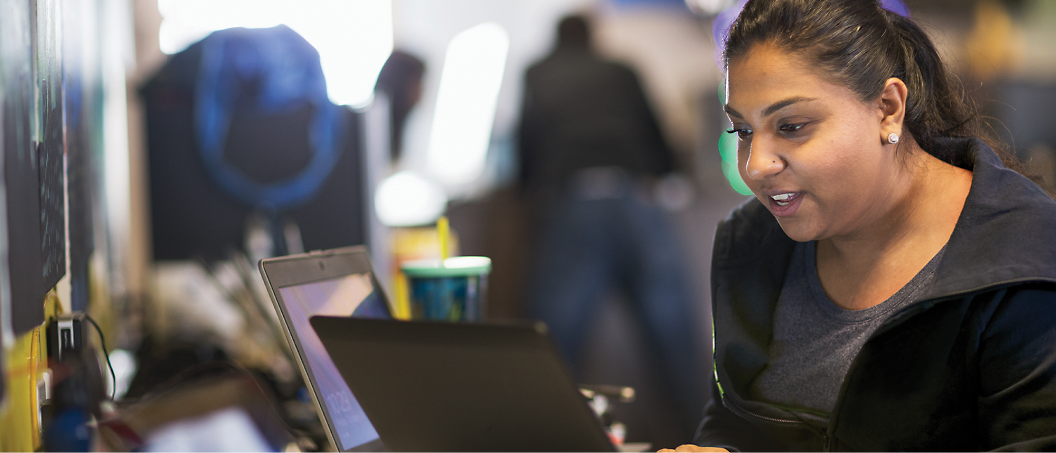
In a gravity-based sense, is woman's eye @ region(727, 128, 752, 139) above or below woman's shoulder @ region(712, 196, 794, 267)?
above

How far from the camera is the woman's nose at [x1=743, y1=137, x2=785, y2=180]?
861mm

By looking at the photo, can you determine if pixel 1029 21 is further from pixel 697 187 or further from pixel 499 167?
pixel 499 167

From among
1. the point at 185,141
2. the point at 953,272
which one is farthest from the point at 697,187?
the point at 953,272

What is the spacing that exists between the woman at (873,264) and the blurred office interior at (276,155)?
190 mm

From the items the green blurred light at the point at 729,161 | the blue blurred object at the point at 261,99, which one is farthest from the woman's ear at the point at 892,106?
the green blurred light at the point at 729,161

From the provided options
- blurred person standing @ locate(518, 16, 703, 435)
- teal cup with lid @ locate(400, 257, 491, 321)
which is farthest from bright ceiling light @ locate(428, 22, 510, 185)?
teal cup with lid @ locate(400, 257, 491, 321)

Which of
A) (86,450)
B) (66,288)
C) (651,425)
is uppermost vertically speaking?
(66,288)

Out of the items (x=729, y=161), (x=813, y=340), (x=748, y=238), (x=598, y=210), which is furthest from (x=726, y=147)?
(x=813, y=340)

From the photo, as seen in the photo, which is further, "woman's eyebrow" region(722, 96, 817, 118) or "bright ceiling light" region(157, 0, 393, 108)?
"bright ceiling light" region(157, 0, 393, 108)

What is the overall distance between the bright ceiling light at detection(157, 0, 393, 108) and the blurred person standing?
2.03 feet

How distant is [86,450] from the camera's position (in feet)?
2.80

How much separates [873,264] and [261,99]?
58.5 inches

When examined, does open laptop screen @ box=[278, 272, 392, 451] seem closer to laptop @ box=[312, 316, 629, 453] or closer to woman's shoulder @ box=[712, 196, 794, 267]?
laptop @ box=[312, 316, 629, 453]

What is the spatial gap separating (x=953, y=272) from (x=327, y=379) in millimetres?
657
